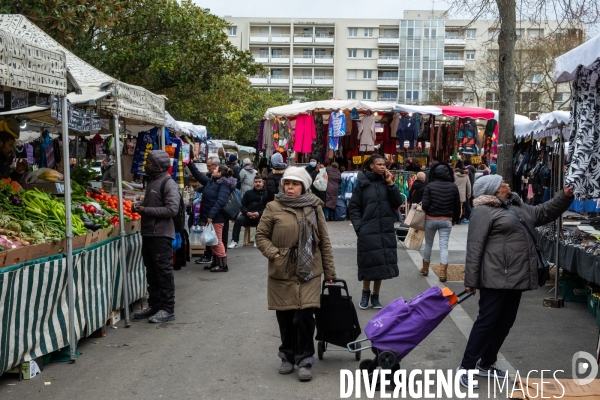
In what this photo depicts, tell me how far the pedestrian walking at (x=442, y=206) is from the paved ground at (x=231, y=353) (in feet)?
3.39

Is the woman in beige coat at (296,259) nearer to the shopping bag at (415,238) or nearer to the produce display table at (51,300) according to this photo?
the produce display table at (51,300)

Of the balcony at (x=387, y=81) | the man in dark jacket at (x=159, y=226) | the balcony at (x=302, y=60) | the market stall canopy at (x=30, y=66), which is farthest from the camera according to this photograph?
the balcony at (x=302, y=60)

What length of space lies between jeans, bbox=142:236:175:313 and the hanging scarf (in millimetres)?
2343

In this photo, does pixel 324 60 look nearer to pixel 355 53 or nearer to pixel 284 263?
pixel 355 53

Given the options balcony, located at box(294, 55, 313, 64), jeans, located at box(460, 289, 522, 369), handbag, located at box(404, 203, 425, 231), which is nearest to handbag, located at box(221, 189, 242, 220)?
handbag, located at box(404, 203, 425, 231)

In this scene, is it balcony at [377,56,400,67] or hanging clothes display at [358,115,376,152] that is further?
balcony at [377,56,400,67]

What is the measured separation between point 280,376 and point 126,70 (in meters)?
14.9

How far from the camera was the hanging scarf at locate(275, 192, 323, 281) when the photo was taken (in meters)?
5.63

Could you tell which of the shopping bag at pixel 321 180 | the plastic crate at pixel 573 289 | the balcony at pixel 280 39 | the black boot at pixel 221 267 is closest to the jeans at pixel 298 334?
the plastic crate at pixel 573 289

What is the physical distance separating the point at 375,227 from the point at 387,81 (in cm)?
8128

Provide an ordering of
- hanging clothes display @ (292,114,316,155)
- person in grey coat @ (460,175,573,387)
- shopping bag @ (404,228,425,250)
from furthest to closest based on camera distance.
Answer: hanging clothes display @ (292,114,316,155), shopping bag @ (404,228,425,250), person in grey coat @ (460,175,573,387)

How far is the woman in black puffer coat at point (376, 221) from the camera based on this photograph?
7.96m

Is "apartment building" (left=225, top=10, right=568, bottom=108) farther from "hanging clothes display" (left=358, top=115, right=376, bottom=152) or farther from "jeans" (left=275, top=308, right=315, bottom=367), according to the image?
"jeans" (left=275, top=308, right=315, bottom=367)

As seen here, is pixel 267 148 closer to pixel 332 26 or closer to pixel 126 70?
pixel 126 70
